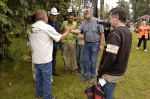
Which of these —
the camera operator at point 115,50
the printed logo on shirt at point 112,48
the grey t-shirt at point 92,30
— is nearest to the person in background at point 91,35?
the grey t-shirt at point 92,30

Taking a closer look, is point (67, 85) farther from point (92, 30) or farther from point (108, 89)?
point (108, 89)

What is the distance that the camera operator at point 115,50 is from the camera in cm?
229

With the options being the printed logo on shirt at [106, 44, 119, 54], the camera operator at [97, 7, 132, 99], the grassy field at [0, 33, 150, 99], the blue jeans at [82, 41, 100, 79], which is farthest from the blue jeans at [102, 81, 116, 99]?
the blue jeans at [82, 41, 100, 79]

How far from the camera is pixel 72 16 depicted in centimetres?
499

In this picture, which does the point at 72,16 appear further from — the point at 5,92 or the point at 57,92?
the point at 5,92

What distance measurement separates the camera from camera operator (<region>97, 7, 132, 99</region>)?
90.3 inches

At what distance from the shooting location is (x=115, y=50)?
229 cm

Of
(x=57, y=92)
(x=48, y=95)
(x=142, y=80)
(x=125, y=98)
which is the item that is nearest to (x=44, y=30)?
(x=48, y=95)

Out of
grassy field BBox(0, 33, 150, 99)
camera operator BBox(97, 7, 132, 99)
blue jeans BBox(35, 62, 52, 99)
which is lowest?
grassy field BBox(0, 33, 150, 99)

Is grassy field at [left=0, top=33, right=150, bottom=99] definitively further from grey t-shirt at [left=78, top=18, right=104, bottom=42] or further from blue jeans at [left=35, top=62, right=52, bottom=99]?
grey t-shirt at [left=78, top=18, right=104, bottom=42]

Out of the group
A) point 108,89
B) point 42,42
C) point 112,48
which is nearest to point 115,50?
point 112,48

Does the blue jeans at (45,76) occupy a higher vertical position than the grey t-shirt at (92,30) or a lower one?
lower

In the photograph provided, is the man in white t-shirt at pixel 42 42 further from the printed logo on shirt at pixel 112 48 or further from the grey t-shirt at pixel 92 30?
the printed logo on shirt at pixel 112 48

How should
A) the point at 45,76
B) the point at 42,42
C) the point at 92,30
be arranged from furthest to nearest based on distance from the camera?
the point at 92,30 < the point at 45,76 < the point at 42,42
